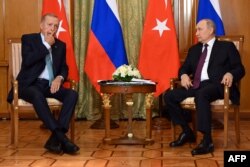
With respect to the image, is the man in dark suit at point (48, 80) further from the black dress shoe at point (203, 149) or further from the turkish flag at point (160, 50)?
the turkish flag at point (160, 50)

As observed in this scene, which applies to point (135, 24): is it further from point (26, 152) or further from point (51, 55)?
point (26, 152)

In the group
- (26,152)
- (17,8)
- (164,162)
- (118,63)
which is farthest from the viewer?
(17,8)

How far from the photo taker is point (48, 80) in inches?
173

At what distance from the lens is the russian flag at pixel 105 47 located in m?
5.44

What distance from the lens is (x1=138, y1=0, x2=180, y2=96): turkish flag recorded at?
17.9ft

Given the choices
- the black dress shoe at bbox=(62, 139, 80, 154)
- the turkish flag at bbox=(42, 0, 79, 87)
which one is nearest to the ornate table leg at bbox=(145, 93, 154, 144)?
the black dress shoe at bbox=(62, 139, 80, 154)

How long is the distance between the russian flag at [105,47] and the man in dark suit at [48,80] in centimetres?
93

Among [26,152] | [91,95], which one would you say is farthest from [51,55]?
[91,95]

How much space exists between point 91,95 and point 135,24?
1037 millimetres

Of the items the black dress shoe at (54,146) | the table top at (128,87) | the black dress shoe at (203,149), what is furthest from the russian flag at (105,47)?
the black dress shoe at (203,149)

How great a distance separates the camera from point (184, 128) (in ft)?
14.5

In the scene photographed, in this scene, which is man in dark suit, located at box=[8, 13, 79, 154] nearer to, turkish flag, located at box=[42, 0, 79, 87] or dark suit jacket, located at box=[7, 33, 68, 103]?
dark suit jacket, located at box=[7, 33, 68, 103]

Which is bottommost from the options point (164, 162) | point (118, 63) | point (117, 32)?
point (164, 162)

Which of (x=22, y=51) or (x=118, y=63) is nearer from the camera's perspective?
(x=22, y=51)
